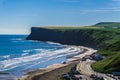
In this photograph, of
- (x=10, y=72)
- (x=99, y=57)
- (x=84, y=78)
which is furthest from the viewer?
(x=99, y=57)

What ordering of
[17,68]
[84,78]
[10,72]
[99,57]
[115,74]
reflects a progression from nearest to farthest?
[84,78] < [115,74] < [10,72] < [17,68] < [99,57]

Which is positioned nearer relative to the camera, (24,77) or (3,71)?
(24,77)

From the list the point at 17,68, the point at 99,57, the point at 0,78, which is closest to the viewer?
the point at 0,78

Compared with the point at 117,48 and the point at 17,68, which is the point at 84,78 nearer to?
the point at 17,68

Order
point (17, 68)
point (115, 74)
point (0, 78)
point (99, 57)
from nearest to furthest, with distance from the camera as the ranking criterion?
point (115, 74)
point (0, 78)
point (17, 68)
point (99, 57)

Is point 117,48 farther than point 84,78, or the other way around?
point 117,48

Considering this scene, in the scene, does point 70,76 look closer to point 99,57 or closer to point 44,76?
point 44,76

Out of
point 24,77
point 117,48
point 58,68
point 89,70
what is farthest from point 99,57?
point 24,77

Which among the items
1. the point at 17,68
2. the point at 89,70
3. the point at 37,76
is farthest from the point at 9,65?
the point at 89,70

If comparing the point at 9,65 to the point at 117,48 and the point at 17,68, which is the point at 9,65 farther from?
the point at 117,48
